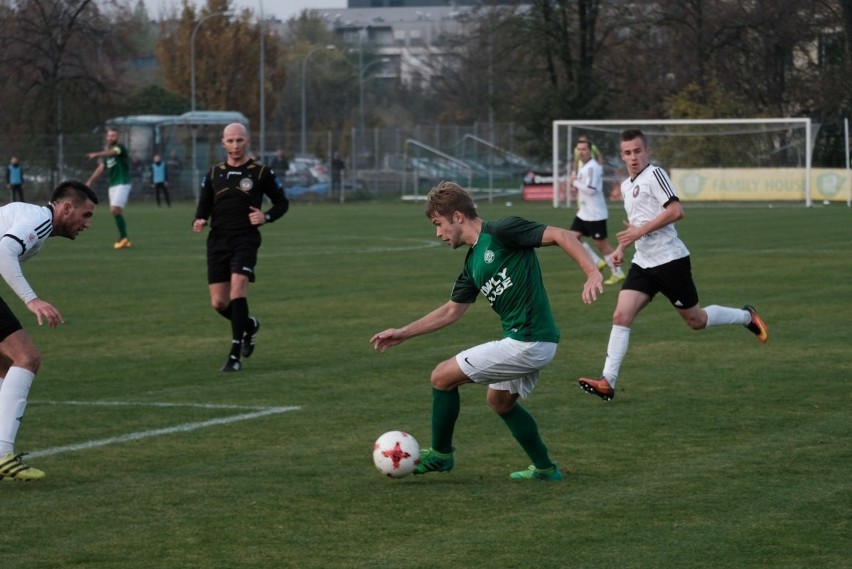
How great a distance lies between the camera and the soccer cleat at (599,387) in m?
9.86

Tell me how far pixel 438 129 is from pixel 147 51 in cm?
7282

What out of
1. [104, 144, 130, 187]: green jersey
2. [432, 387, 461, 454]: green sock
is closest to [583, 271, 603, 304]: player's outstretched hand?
[432, 387, 461, 454]: green sock

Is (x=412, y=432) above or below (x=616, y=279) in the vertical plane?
above

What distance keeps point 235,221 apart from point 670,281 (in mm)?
3876

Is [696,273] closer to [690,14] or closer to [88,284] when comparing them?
[88,284]

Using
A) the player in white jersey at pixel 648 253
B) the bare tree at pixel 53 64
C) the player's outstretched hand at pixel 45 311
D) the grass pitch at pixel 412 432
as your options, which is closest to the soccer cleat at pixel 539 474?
the grass pitch at pixel 412 432

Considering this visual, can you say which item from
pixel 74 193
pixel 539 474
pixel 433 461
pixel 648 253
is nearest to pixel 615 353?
pixel 648 253

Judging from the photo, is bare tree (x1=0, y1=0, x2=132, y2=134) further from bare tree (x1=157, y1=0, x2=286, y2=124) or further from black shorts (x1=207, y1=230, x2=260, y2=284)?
black shorts (x1=207, y1=230, x2=260, y2=284)

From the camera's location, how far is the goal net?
144 feet

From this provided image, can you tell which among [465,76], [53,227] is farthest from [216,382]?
[465,76]

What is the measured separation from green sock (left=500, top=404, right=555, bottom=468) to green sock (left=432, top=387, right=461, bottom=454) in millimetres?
274

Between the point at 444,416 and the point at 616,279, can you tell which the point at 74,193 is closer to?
the point at 444,416

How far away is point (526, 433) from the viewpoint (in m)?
7.43

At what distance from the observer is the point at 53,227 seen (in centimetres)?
769
